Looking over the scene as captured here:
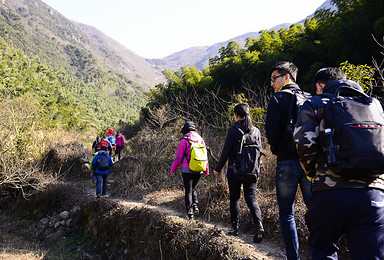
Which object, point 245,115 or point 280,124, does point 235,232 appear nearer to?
point 245,115

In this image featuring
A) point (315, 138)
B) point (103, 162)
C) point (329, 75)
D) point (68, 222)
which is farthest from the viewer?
point (68, 222)

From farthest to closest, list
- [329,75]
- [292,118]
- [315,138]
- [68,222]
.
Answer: [68,222] < [292,118] < [329,75] < [315,138]

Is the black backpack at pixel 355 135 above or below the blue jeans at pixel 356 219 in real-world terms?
above

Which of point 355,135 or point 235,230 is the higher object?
point 355,135

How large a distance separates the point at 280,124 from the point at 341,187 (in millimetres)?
993

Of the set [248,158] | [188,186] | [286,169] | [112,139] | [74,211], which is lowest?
[74,211]

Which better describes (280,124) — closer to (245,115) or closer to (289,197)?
(289,197)

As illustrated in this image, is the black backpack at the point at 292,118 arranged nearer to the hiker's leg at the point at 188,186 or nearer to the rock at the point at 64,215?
the hiker's leg at the point at 188,186

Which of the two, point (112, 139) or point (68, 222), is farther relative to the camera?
point (112, 139)

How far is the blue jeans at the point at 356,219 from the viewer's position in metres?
1.36

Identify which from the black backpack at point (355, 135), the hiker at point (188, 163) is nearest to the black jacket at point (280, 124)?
the black backpack at point (355, 135)

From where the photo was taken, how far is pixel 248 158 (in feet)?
11.0

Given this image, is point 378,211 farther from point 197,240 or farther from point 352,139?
point 197,240

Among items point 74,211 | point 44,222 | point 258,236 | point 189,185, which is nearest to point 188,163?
point 189,185
